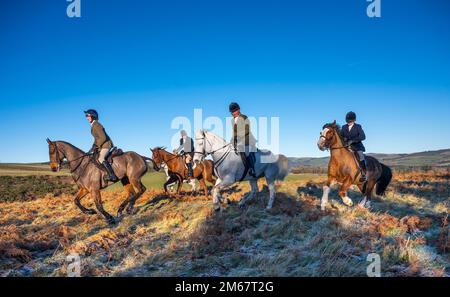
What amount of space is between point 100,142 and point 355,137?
9838 millimetres

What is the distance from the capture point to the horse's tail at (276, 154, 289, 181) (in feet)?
41.7

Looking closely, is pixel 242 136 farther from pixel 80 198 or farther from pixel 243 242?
pixel 80 198

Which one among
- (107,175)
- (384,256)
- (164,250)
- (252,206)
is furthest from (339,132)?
(107,175)

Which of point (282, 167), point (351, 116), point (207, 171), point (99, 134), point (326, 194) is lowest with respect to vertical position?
point (326, 194)

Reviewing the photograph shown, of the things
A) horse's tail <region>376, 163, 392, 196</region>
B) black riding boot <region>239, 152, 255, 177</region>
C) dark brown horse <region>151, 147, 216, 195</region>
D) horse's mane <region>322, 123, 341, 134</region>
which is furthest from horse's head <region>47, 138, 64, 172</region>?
horse's tail <region>376, 163, 392, 196</region>

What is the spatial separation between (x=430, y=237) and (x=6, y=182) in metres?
34.5

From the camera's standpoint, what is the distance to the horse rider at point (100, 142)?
12.2 m

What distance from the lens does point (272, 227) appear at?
9.38m

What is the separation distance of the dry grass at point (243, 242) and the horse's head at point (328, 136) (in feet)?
7.62

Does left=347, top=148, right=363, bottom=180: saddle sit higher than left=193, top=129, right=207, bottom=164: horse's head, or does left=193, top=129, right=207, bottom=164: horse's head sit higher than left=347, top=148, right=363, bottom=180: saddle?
left=193, top=129, right=207, bottom=164: horse's head

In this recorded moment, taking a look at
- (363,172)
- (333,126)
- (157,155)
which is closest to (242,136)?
(333,126)

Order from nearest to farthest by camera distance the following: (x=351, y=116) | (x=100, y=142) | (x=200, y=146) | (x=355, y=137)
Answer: (x=200, y=146) < (x=100, y=142) < (x=355, y=137) < (x=351, y=116)

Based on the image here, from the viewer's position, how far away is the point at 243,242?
8.48 metres

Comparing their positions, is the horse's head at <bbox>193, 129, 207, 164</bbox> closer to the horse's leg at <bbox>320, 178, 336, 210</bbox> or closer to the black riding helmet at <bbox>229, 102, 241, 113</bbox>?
the black riding helmet at <bbox>229, 102, 241, 113</bbox>
